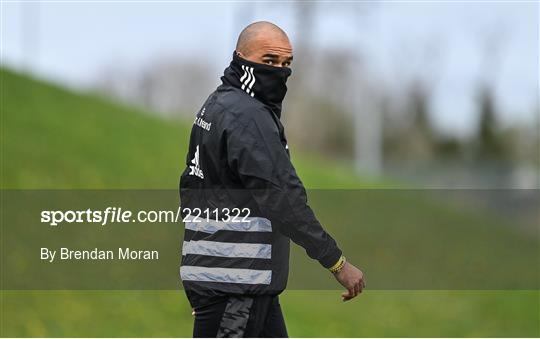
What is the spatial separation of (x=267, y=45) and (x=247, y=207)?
0.80 meters

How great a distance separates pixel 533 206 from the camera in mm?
34031

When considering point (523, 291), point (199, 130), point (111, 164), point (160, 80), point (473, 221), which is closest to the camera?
point (199, 130)


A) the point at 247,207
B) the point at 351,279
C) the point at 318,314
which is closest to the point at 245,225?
the point at 247,207

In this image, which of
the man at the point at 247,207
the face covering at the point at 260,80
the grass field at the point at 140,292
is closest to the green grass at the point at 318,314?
the grass field at the point at 140,292

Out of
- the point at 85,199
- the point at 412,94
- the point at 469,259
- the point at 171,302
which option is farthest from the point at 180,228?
the point at 412,94

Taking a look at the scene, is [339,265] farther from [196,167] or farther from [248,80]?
[248,80]

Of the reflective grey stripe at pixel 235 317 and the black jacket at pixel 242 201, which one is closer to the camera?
the black jacket at pixel 242 201

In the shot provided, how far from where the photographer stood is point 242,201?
14.8ft

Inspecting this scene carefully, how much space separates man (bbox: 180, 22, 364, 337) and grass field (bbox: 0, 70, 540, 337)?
21.4ft

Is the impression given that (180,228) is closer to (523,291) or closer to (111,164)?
(111,164)

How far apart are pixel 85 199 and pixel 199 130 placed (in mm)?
10117

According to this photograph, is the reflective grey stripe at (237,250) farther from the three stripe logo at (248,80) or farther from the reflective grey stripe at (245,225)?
the three stripe logo at (248,80)

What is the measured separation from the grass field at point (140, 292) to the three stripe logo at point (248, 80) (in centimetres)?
681

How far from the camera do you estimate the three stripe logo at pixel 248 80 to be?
4637 millimetres
